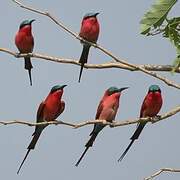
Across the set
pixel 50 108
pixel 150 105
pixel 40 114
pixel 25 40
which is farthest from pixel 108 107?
pixel 25 40

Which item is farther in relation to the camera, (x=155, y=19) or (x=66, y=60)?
(x=66, y=60)

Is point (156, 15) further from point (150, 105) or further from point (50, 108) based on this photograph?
point (50, 108)

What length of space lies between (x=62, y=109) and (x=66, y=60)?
2.50m

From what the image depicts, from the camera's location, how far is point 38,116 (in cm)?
711

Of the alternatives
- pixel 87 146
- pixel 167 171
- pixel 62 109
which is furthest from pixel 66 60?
pixel 62 109

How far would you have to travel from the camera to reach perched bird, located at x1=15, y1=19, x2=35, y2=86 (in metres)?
7.62

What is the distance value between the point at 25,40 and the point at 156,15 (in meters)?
5.92

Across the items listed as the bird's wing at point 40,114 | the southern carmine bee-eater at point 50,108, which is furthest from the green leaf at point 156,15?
the bird's wing at point 40,114

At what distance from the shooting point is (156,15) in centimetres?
195

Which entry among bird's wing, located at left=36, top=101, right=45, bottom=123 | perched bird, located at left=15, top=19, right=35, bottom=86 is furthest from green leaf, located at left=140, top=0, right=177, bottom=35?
perched bird, located at left=15, top=19, right=35, bottom=86

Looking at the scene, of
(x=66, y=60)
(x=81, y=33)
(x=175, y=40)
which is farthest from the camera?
(x=81, y=33)

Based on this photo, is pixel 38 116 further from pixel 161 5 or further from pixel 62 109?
pixel 161 5

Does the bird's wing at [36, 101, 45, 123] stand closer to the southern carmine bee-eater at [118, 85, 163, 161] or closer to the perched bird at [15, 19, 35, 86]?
the perched bird at [15, 19, 35, 86]

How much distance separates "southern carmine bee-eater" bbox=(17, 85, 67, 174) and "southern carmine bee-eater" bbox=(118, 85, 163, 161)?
110 cm
